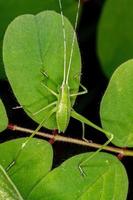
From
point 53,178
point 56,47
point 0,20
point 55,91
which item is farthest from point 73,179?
point 0,20

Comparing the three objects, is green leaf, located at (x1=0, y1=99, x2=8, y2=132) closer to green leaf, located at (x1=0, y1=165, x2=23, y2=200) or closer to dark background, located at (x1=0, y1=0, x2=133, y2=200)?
dark background, located at (x1=0, y1=0, x2=133, y2=200)

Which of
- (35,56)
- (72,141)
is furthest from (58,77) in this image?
(72,141)

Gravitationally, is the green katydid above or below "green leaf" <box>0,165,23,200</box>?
above

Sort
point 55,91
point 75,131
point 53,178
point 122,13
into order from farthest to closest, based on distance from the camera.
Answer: point 122,13 < point 75,131 < point 55,91 < point 53,178

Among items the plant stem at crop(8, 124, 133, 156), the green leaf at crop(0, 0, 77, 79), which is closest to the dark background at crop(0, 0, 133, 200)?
the plant stem at crop(8, 124, 133, 156)

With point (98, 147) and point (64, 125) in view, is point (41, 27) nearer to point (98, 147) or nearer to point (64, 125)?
point (64, 125)
